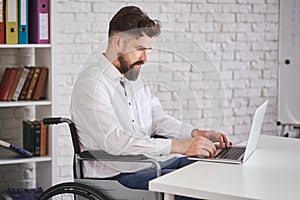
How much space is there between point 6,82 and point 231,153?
1.48 metres

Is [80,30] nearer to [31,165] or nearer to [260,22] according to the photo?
[31,165]

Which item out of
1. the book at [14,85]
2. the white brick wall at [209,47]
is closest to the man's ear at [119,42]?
the white brick wall at [209,47]

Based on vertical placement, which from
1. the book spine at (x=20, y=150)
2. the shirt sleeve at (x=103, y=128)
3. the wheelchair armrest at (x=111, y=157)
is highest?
the shirt sleeve at (x=103, y=128)

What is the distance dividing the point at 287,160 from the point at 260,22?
2.23 metres

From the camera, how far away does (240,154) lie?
8.25 feet

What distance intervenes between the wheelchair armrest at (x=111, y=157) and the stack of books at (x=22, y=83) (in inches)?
41.3

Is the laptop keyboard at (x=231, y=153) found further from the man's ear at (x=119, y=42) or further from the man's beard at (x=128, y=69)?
the man's ear at (x=119, y=42)

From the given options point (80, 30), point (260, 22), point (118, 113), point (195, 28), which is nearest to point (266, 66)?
point (260, 22)

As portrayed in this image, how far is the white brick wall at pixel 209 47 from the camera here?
12.3ft

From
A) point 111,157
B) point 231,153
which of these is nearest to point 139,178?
point 111,157

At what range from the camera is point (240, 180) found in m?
2.10

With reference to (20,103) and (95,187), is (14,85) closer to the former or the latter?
(20,103)

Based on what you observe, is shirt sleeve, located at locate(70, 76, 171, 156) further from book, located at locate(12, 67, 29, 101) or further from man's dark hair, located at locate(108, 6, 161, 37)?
book, located at locate(12, 67, 29, 101)

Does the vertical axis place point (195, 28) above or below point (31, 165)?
above
